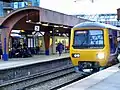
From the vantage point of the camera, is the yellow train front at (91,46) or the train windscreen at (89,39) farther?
the train windscreen at (89,39)

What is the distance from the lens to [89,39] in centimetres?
1681

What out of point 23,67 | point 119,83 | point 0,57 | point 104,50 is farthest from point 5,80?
point 0,57

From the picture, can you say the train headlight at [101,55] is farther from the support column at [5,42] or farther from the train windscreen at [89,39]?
the support column at [5,42]

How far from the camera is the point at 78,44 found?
16.9m

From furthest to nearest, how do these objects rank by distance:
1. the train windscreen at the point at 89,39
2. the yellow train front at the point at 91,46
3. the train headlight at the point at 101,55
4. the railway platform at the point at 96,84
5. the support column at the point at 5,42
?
1. the support column at the point at 5,42
2. the train windscreen at the point at 89,39
3. the yellow train front at the point at 91,46
4. the train headlight at the point at 101,55
5. the railway platform at the point at 96,84

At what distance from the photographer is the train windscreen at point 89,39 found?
1664cm

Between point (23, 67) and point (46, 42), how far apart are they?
17.0m

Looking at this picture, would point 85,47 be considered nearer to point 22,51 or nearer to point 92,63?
point 92,63

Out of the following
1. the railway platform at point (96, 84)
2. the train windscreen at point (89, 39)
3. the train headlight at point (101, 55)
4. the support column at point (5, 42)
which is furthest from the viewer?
the support column at point (5, 42)

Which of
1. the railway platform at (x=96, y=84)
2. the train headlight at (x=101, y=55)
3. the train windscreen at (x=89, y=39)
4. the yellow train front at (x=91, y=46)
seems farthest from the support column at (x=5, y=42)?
the railway platform at (x=96, y=84)

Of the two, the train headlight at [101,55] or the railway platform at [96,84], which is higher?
the train headlight at [101,55]

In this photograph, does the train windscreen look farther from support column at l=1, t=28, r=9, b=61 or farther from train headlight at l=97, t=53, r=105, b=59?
support column at l=1, t=28, r=9, b=61

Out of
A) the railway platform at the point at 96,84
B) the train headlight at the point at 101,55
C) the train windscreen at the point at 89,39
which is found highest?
the train windscreen at the point at 89,39

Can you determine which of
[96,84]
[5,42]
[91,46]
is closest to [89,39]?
[91,46]
